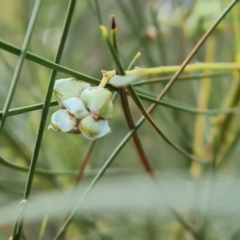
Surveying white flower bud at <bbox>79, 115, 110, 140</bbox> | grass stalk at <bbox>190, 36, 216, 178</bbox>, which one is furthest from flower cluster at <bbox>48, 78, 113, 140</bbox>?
grass stalk at <bbox>190, 36, 216, 178</bbox>

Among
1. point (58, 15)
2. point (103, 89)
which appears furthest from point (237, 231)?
point (58, 15)

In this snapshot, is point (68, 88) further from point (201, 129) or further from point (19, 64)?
point (201, 129)

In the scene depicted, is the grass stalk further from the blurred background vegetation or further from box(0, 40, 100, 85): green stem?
box(0, 40, 100, 85): green stem

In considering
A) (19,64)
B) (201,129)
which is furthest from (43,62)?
(201,129)

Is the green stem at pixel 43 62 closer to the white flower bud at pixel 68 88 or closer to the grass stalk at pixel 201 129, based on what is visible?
the white flower bud at pixel 68 88

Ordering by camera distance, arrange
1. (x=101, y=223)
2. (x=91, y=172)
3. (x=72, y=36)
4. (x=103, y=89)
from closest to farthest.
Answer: (x=103, y=89)
(x=91, y=172)
(x=101, y=223)
(x=72, y=36)

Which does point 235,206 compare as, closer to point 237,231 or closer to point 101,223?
point 237,231
